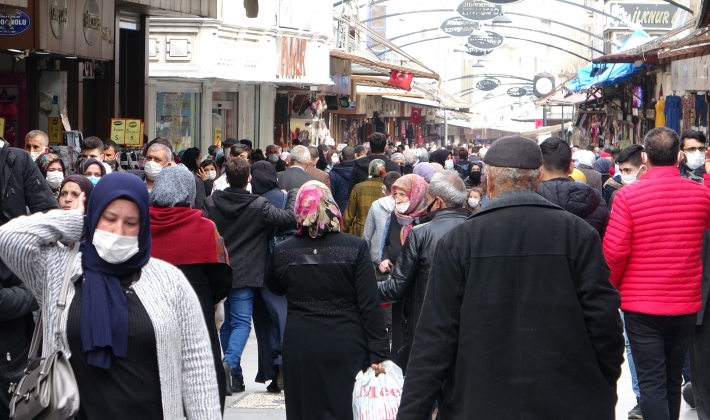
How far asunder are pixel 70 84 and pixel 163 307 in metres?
11.0

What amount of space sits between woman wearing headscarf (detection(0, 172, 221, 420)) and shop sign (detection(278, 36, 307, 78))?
16.7 meters

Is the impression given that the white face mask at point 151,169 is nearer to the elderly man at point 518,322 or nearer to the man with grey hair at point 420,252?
the man with grey hair at point 420,252

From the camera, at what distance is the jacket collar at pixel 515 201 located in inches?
145

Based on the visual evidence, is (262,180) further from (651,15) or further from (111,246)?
(651,15)

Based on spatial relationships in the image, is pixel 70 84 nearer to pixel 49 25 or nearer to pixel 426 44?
pixel 49 25

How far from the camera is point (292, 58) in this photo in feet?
68.1

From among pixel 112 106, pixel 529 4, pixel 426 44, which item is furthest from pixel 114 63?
pixel 529 4

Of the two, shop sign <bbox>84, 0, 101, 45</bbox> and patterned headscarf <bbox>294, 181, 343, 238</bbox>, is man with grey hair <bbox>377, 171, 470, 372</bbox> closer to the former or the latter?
patterned headscarf <bbox>294, 181, 343, 238</bbox>

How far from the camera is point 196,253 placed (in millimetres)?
6105

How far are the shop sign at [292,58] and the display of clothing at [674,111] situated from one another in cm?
691

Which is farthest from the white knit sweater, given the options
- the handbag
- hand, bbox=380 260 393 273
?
hand, bbox=380 260 393 273

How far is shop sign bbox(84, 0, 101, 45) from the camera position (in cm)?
1288

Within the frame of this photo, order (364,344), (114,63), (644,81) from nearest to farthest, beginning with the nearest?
(364,344) < (114,63) < (644,81)

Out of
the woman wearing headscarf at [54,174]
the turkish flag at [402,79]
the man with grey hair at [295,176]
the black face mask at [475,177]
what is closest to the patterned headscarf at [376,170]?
the man with grey hair at [295,176]
